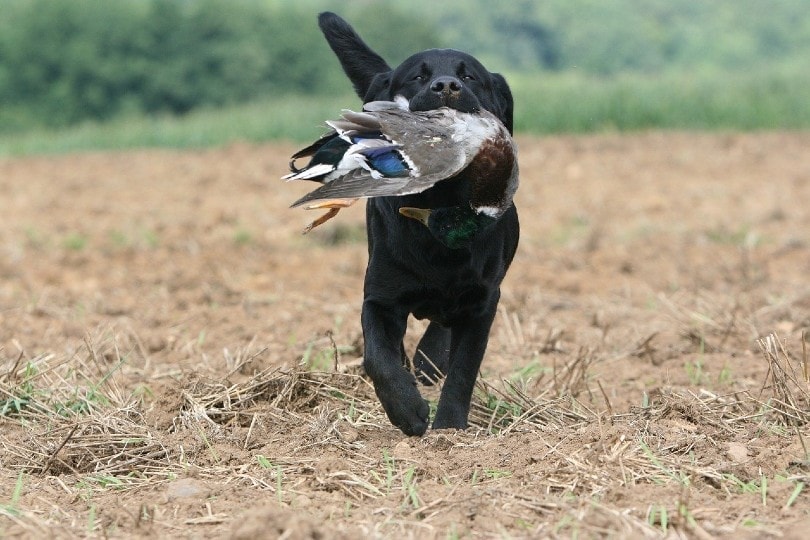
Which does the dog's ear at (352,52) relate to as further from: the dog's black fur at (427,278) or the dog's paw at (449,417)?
the dog's paw at (449,417)

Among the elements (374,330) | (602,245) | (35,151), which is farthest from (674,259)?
(35,151)

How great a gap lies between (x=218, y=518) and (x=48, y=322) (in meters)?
3.91

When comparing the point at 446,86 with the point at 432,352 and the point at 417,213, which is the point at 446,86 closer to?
the point at 417,213

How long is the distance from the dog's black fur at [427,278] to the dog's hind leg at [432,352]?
0.69 m

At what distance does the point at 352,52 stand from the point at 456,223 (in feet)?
5.10

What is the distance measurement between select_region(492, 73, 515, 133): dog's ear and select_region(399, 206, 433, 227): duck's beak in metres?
0.71

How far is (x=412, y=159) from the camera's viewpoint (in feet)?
11.4

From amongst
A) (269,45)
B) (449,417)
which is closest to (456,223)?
(449,417)

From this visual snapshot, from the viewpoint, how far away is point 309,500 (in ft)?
11.4

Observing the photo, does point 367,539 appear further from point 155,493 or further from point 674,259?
point 674,259

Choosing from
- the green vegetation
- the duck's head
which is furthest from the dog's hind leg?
the green vegetation

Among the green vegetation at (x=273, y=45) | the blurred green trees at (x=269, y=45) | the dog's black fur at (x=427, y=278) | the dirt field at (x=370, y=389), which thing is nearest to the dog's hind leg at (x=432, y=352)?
the dirt field at (x=370, y=389)

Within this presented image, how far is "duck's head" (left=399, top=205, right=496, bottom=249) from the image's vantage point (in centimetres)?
388

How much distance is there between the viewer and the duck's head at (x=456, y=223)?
388cm
